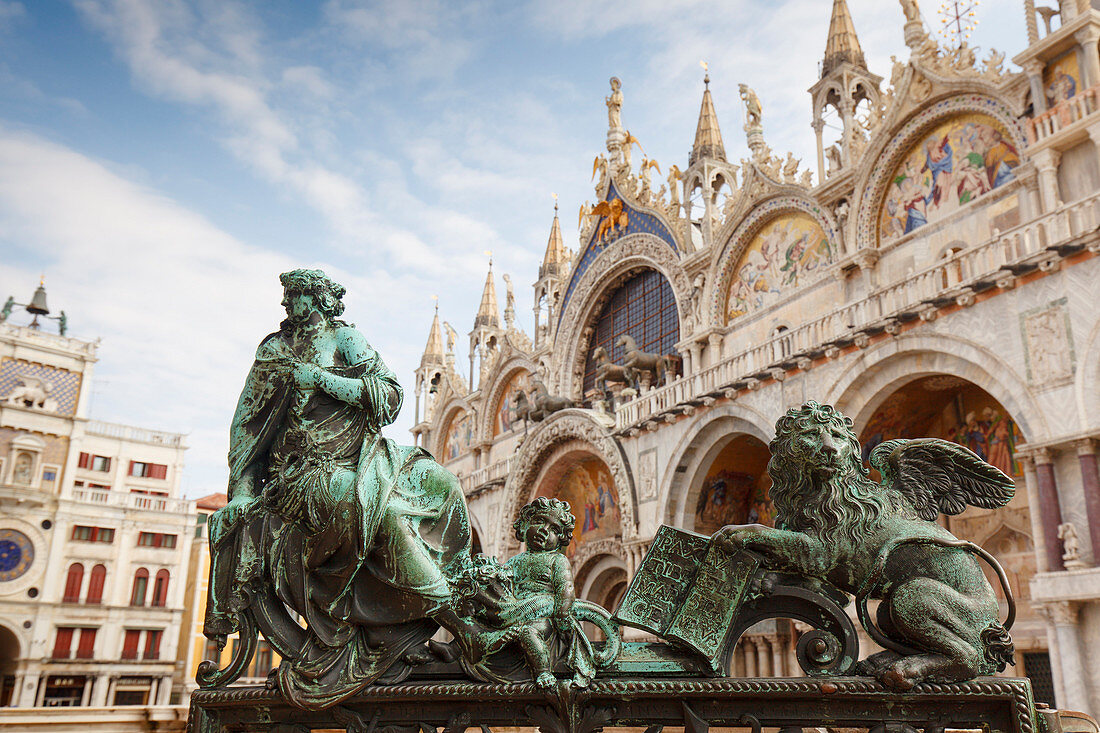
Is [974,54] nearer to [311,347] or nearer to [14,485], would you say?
[311,347]

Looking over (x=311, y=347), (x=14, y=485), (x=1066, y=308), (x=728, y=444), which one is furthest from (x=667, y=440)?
(x=14, y=485)

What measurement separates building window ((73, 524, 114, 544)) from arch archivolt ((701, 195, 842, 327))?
83.1 ft

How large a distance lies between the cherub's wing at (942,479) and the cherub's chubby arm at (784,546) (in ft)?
1.31

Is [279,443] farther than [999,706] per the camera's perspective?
Yes

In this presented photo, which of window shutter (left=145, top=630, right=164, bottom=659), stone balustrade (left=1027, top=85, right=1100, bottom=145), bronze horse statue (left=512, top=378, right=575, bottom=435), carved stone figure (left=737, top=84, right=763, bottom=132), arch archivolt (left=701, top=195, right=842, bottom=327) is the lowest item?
window shutter (left=145, top=630, right=164, bottom=659)

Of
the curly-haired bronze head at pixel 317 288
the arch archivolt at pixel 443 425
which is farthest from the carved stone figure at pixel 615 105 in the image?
the curly-haired bronze head at pixel 317 288

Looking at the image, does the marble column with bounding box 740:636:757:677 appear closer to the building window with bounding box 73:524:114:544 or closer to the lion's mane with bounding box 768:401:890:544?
the lion's mane with bounding box 768:401:890:544

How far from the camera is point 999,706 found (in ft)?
7.47

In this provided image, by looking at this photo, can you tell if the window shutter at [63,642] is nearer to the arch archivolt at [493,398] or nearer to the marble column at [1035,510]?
the arch archivolt at [493,398]

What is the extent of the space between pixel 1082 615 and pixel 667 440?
7484mm

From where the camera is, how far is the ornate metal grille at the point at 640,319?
19.6 meters

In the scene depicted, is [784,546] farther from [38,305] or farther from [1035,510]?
[38,305]

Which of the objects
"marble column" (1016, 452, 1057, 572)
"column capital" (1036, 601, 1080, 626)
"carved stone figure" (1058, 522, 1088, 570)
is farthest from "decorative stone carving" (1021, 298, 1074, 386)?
"column capital" (1036, 601, 1080, 626)

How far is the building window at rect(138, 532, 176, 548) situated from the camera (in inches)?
1265
